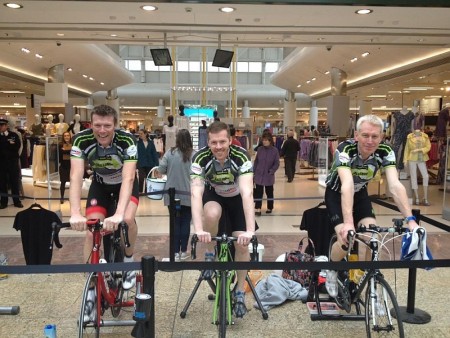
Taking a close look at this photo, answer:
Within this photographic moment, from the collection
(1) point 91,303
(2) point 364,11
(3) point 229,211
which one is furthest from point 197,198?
(2) point 364,11

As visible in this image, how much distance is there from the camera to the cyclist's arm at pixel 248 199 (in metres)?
3.30

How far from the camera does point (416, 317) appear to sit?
382 centimetres

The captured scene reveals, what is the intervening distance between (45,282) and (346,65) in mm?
14099

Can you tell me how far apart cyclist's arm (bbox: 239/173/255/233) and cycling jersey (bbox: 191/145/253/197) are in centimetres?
6

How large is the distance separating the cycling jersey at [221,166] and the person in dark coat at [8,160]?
6787mm

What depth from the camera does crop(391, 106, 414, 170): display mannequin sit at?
34.9 ft

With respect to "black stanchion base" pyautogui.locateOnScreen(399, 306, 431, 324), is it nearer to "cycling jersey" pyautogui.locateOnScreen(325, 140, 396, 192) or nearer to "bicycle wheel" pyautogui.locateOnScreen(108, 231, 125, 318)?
"cycling jersey" pyautogui.locateOnScreen(325, 140, 396, 192)

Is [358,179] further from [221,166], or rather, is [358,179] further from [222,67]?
[222,67]

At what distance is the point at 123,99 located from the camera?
113 feet

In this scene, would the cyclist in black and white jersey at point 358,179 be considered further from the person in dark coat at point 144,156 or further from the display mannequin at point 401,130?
the display mannequin at point 401,130

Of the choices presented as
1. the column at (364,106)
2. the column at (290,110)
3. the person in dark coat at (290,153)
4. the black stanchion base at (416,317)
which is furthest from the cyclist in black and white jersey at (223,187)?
the column at (290,110)

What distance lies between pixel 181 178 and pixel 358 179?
8.75 ft

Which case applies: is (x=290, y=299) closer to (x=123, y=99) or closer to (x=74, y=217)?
(x=74, y=217)

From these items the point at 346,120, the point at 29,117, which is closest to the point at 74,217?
the point at 346,120
